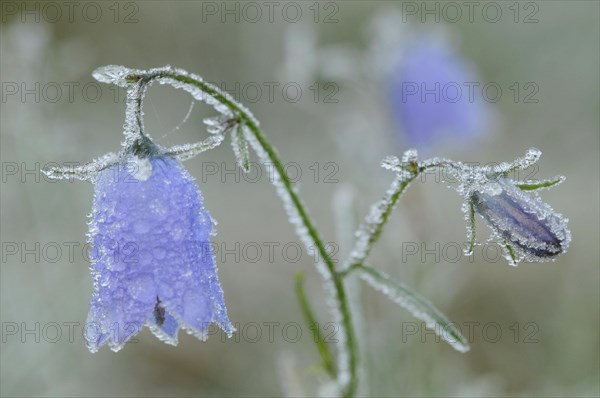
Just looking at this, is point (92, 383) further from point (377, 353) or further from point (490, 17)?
point (490, 17)

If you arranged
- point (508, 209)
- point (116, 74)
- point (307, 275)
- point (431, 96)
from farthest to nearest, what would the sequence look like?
1. point (307, 275)
2. point (431, 96)
3. point (508, 209)
4. point (116, 74)

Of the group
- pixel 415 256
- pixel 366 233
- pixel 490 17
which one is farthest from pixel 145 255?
pixel 490 17

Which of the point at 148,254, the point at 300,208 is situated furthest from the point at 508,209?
the point at 148,254

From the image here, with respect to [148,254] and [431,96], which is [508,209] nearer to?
[148,254]

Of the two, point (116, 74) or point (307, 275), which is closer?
point (116, 74)

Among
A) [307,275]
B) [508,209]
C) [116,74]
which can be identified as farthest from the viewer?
[307,275]

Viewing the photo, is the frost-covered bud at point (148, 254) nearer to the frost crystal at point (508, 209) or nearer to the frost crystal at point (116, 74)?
the frost crystal at point (116, 74)

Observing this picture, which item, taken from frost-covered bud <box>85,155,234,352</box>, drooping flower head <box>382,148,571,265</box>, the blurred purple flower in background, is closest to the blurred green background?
the blurred purple flower in background
